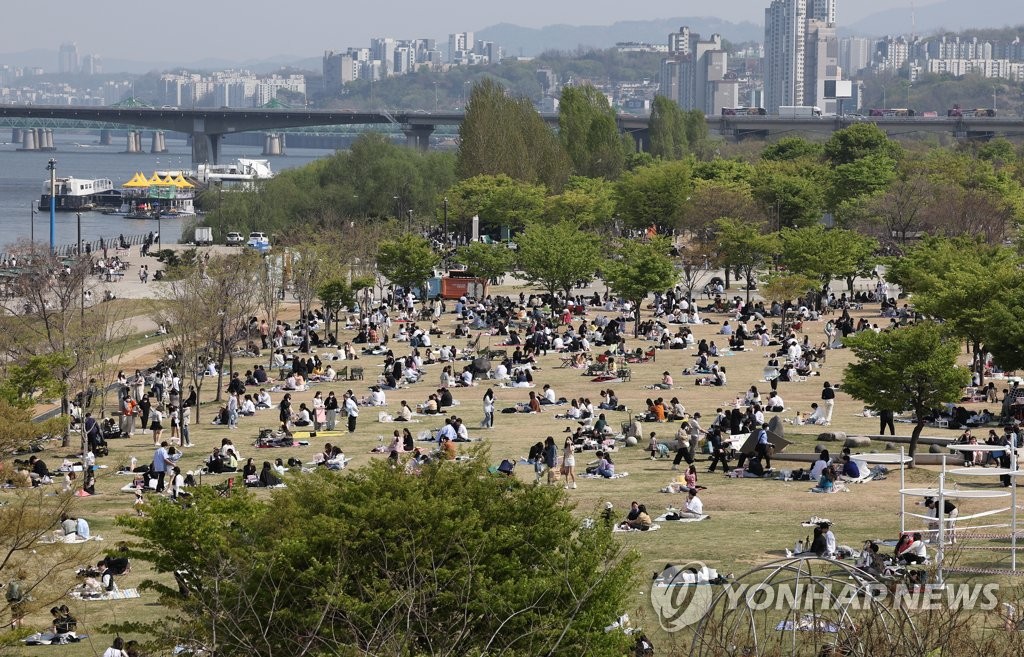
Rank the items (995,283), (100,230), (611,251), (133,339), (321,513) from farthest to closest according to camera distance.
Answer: (100,230) → (611,251) → (133,339) → (995,283) → (321,513)

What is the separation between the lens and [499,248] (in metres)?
59.8

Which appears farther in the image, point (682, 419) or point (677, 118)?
point (677, 118)

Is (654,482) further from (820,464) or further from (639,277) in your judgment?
(639,277)

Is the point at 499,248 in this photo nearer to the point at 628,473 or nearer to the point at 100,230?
the point at 628,473

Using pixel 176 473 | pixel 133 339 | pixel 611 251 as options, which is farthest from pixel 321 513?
pixel 611 251

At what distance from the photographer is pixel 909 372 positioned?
2791 centimetres

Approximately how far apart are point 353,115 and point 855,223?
11288cm

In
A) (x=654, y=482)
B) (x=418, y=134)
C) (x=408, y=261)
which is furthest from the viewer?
(x=418, y=134)

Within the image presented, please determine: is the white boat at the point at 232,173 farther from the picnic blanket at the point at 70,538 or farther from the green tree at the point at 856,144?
the picnic blanket at the point at 70,538

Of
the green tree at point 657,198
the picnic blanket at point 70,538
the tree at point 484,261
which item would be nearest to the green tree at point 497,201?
the green tree at point 657,198

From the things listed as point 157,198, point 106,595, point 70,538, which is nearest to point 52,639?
point 106,595

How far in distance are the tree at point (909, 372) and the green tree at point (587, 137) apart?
233 ft

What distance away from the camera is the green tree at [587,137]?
99.8 m

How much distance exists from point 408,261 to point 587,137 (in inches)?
1792
